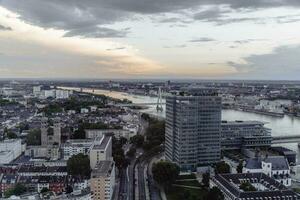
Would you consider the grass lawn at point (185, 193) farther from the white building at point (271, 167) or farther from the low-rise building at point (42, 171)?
the low-rise building at point (42, 171)

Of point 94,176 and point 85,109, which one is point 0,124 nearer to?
point 85,109

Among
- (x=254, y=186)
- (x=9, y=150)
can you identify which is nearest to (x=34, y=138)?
(x=9, y=150)

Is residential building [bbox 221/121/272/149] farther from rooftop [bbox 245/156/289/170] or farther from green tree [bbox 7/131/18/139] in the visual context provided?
green tree [bbox 7/131/18/139]

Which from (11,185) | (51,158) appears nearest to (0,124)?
(51,158)

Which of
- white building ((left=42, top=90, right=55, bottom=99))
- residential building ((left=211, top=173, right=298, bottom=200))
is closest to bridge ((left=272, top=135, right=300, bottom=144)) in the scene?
residential building ((left=211, top=173, right=298, bottom=200))

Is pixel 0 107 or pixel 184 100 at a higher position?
pixel 184 100

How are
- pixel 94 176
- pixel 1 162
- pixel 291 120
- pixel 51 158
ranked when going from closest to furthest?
pixel 94 176, pixel 1 162, pixel 51 158, pixel 291 120
